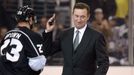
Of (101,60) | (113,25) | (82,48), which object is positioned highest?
→ (82,48)

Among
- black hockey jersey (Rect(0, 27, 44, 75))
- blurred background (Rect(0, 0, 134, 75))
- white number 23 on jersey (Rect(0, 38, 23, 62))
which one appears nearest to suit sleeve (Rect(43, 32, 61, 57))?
black hockey jersey (Rect(0, 27, 44, 75))

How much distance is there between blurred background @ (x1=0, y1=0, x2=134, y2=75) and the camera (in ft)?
34.7

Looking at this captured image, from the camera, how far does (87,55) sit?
630 centimetres

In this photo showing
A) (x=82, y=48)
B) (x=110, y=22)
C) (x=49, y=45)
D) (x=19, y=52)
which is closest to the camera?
(x=19, y=52)

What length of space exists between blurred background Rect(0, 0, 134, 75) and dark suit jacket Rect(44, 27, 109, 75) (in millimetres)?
4141

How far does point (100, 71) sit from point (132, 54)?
4525 millimetres

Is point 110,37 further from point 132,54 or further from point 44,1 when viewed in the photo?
point 44,1

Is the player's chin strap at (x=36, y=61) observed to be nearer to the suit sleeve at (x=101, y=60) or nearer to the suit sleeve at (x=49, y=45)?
the suit sleeve at (x=49, y=45)

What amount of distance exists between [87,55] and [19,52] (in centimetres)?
78

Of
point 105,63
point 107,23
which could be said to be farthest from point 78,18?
point 107,23

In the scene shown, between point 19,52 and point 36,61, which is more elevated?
point 19,52

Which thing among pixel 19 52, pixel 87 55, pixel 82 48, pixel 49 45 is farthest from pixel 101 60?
pixel 19 52

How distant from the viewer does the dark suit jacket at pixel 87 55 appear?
246 inches

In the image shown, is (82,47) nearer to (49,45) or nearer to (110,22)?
(49,45)
